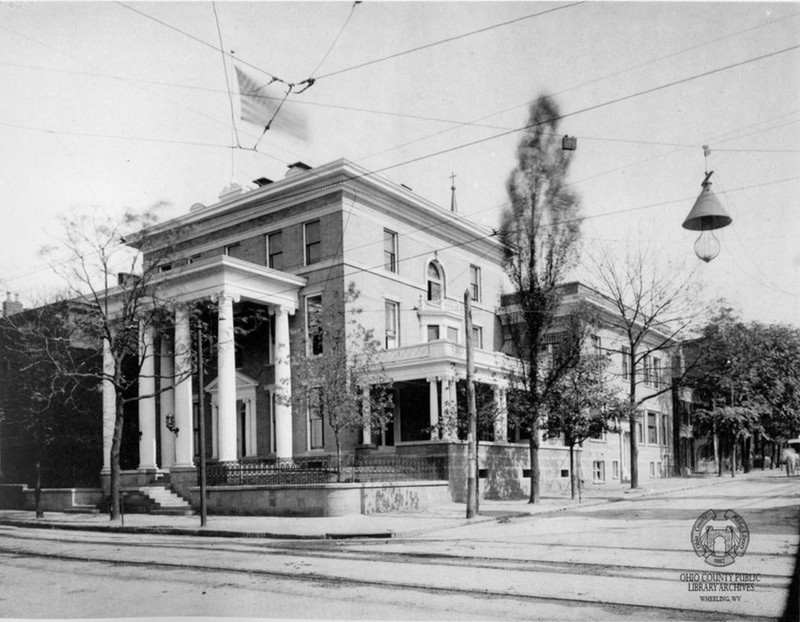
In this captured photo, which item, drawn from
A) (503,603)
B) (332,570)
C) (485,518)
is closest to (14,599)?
(332,570)

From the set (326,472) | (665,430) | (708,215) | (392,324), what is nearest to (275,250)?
(392,324)

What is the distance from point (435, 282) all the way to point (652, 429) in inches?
907

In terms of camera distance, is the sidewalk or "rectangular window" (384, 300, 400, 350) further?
"rectangular window" (384, 300, 400, 350)

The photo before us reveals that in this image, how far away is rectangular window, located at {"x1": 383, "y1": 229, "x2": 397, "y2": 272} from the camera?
3522cm

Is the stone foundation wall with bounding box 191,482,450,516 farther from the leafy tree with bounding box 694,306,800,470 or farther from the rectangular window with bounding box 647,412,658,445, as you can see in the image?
the rectangular window with bounding box 647,412,658,445

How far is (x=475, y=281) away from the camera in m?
41.6

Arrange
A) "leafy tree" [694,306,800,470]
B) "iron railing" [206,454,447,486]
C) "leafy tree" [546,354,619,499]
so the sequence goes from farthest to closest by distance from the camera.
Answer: "leafy tree" [694,306,800,470]
"leafy tree" [546,354,619,499]
"iron railing" [206,454,447,486]

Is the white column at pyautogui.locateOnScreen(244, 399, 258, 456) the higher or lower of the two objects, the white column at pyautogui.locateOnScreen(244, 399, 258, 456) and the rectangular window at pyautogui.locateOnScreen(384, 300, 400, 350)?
the lower

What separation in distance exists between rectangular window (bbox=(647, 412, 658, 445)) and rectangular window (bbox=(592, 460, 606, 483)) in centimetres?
806

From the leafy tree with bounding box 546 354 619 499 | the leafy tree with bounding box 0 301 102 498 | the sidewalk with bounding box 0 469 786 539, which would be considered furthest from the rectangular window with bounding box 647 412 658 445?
the leafy tree with bounding box 0 301 102 498

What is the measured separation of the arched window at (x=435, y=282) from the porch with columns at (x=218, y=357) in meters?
7.44

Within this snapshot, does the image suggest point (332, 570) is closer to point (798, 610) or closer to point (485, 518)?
point (798, 610)

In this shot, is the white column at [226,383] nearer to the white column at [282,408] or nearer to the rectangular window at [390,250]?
the white column at [282,408]

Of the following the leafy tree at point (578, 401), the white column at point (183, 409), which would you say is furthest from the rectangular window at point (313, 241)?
the leafy tree at point (578, 401)
